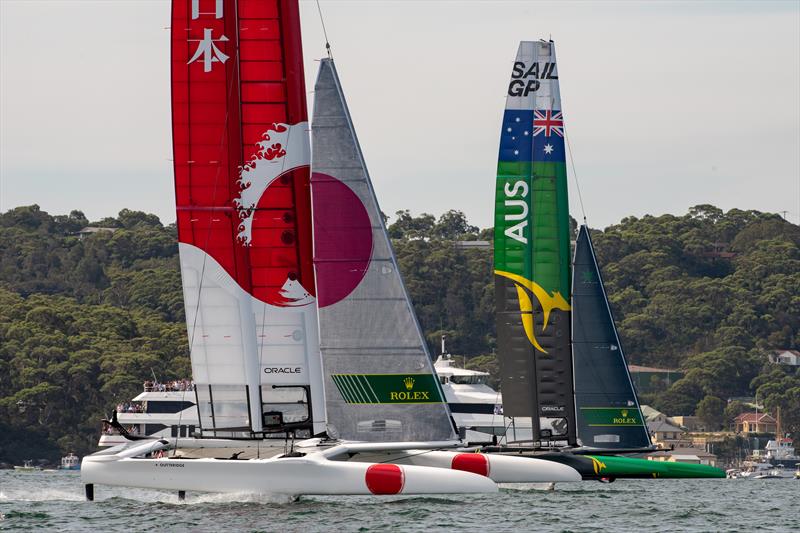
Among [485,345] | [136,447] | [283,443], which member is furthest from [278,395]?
[485,345]

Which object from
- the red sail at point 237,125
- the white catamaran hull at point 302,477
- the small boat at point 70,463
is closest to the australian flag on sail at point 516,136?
the red sail at point 237,125

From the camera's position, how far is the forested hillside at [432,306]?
3022 inches

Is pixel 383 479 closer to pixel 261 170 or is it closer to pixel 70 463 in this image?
pixel 261 170

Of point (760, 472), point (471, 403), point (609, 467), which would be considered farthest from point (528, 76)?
point (760, 472)

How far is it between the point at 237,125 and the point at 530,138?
979 centimetres

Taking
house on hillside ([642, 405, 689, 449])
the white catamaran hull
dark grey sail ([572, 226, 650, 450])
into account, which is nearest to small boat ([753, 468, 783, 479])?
house on hillside ([642, 405, 689, 449])

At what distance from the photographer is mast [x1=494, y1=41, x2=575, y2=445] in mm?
32969

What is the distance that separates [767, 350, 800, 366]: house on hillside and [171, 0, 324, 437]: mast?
8699 cm

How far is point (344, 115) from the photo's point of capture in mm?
25375

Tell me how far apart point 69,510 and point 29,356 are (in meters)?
55.6

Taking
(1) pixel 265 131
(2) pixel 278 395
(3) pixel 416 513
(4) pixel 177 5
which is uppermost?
(4) pixel 177 5

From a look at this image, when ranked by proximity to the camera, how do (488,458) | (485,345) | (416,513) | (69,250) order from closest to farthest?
(416,513)
(488,458)
(485,345)
(69,250)

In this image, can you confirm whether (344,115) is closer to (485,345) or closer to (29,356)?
(29,356)

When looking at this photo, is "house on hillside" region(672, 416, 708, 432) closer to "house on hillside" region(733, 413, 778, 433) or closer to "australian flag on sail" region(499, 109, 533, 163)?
"house on hillside" region(733, 413, 778, 433)
